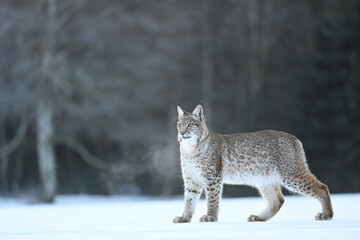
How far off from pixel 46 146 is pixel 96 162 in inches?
60.2

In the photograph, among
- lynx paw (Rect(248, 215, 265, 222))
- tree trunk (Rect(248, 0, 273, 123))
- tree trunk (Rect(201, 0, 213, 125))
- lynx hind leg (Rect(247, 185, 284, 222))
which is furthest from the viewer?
tree trunk (Rect(248, 0, 273, 123))

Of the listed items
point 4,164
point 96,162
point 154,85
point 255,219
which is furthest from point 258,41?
point 255,219

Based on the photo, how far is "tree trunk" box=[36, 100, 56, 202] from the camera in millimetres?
14578

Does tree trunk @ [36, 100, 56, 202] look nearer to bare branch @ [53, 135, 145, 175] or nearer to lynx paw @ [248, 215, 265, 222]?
bare branch @ [53, 135, 145, 175]

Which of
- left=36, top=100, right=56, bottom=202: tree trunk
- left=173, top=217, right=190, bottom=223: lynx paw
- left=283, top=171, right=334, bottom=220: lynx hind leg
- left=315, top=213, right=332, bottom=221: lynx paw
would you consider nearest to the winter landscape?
left=36, top=100, right=56, bottom=202: tree trunk

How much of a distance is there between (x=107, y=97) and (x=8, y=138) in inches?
176

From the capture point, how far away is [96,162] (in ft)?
50.3

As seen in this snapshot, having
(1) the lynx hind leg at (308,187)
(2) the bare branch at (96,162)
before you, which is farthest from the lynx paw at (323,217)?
(2) the bare branch at (96,162)

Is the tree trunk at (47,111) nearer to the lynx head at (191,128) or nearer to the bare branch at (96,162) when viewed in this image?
the bare branch at (96,162)

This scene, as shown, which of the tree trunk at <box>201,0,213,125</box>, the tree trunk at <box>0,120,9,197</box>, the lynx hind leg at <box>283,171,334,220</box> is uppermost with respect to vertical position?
the tree trunk at <box>201,0,213,125</box>

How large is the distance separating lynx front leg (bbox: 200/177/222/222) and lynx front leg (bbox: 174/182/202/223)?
22 cm

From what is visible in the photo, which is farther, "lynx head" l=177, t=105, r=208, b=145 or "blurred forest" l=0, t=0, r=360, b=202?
"blurred forest" l=0, t=0, r=360, b=202

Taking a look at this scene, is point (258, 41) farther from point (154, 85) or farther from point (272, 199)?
point (272, 199)

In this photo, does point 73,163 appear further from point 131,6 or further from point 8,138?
point 131,6
